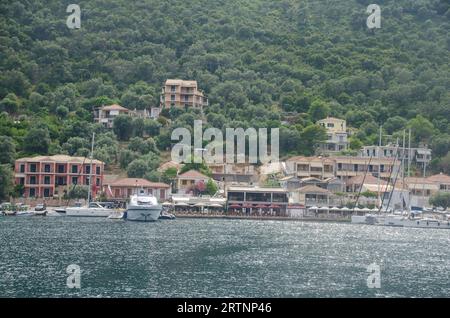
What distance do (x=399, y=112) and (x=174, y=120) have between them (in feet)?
95.9

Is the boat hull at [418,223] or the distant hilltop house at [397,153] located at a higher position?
the distant hilltop house at [397,153]

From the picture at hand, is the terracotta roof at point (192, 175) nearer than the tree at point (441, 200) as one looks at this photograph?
Yes

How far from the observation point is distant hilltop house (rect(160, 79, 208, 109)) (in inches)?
4092

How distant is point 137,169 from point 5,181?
13.3 metres

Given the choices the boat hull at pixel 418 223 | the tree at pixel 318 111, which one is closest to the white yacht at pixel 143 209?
the boat hull at pixel 418 223

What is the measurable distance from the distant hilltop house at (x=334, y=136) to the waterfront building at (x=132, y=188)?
22.7 m

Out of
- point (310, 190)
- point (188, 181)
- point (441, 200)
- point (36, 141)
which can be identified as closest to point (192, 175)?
point (188, 181)

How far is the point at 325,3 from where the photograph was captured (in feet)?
511

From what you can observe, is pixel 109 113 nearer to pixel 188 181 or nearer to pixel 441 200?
pixel 188 181

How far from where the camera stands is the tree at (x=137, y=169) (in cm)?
8400

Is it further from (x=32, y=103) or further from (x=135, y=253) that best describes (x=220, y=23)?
(x=135, y=253)

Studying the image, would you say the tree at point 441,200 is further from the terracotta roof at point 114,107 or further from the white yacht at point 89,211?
the terracotta roof at point 114,107

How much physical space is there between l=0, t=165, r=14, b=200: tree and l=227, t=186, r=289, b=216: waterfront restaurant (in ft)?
65.0
